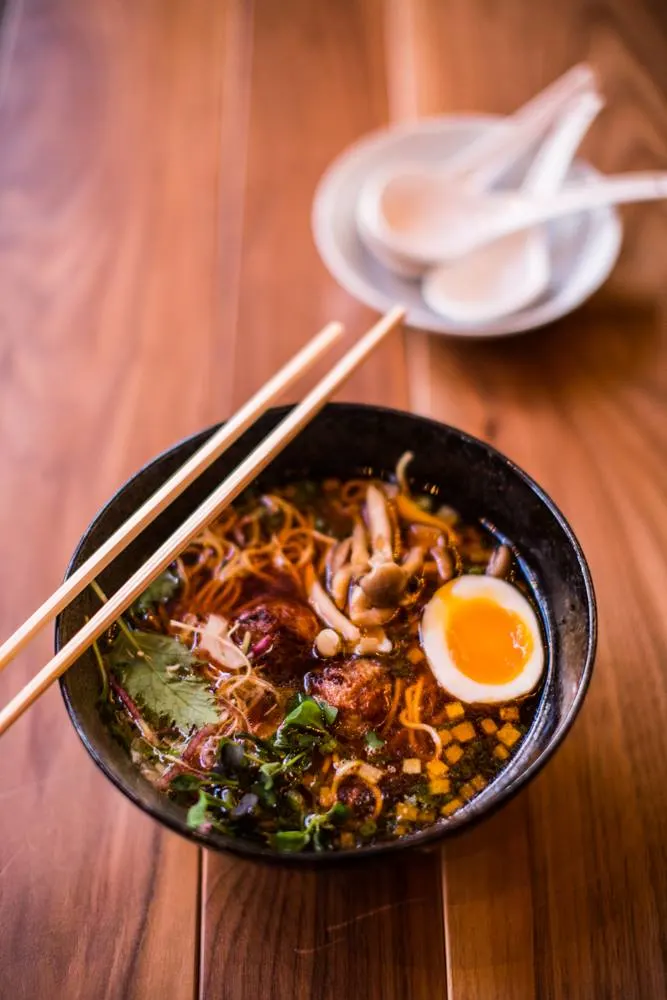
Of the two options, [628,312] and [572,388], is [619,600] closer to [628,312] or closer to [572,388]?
[572,388]

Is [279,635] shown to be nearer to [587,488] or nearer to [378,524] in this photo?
[378,524]

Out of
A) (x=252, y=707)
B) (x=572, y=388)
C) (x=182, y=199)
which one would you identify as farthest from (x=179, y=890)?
(x=182, y=199)

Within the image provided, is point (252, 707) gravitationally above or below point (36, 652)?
below

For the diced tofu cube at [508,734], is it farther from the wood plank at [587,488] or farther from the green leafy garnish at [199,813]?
the green leafy garnish at [199,813]

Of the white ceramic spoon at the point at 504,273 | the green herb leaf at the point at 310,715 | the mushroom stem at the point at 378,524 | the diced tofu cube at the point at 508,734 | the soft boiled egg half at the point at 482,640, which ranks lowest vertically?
the diced tofu cube at the point at 508,734

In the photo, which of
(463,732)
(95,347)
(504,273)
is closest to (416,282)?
(504,273)

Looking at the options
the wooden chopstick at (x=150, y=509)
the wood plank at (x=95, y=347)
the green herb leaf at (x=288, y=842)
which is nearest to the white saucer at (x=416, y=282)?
the wood plank at (x=95, y=347)
